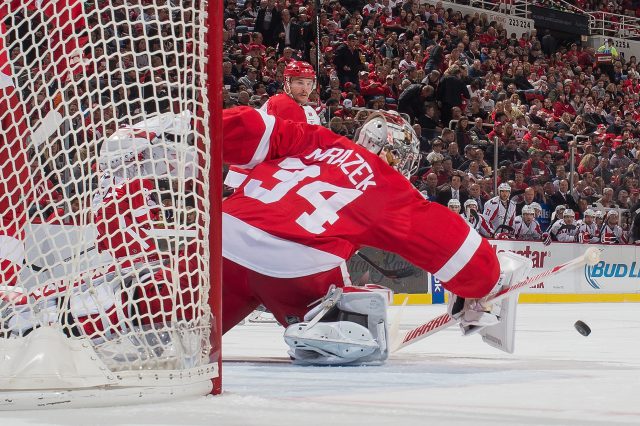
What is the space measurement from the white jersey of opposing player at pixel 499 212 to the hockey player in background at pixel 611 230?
4.80 feet

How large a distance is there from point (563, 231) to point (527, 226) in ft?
1.90

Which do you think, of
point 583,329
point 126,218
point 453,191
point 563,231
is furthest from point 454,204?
point 126,218

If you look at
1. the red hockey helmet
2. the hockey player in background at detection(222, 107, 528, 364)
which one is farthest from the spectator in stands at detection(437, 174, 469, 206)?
the hockey player in background at detection(222, 107, 528, 364)

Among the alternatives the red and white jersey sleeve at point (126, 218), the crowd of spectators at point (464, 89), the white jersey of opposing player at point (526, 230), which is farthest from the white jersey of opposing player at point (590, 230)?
the red and white jersey sleeve at point (126, 218)

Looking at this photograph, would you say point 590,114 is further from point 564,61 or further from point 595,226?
point 595,226

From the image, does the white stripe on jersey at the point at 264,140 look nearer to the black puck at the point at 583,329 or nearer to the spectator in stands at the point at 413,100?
the black puck at the point at 583,329

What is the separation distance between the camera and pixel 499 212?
10.8 meters

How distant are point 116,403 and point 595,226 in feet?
32.5

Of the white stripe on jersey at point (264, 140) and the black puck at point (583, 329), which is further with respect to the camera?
the black puck at point (583, 329)

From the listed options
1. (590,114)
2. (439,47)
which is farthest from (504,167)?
(590,114)

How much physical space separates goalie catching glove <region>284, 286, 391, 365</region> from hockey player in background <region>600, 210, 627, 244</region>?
333 inches

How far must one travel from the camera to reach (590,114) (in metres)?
15.9

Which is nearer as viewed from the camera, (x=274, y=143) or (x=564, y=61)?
(x=274, y=143)

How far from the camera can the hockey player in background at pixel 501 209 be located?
10.7 meters
